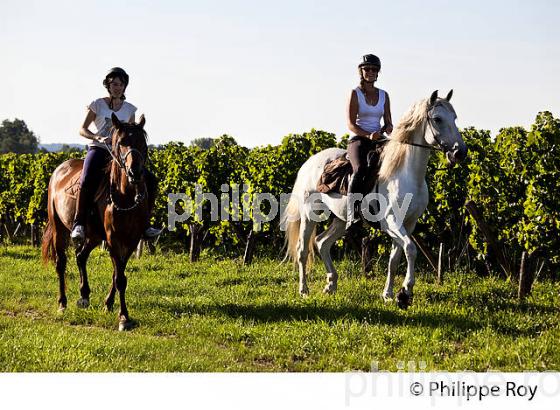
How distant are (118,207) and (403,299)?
439 cm

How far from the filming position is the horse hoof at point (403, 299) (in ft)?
28.9

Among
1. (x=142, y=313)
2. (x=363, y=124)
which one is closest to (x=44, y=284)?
(x=142, y=313)

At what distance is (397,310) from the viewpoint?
28.9 ft

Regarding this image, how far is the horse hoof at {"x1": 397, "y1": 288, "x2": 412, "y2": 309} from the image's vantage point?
881 cm

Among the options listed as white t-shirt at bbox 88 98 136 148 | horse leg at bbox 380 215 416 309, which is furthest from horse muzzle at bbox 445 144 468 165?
white t-shirt at bbox 88 98 136 148

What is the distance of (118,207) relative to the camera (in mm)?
8914

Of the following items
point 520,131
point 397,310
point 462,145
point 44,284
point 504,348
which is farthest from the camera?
point 44,284

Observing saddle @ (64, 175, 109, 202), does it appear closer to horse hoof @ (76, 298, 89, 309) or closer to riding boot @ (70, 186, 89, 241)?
riding boot @ (70, 186, 89, 241)

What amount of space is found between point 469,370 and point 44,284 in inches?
372

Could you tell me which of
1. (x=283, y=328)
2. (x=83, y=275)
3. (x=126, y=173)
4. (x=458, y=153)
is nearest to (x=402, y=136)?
(x=458, y=153)

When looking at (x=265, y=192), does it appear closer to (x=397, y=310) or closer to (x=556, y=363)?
(x=397, y=310)

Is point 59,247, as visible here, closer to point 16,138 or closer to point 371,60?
point 371,60

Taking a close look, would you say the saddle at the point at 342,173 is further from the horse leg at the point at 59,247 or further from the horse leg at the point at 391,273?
the horse leg at the point at 59,247

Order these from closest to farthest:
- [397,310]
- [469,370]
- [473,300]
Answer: [469,370]
[397,310]
[473,300]
